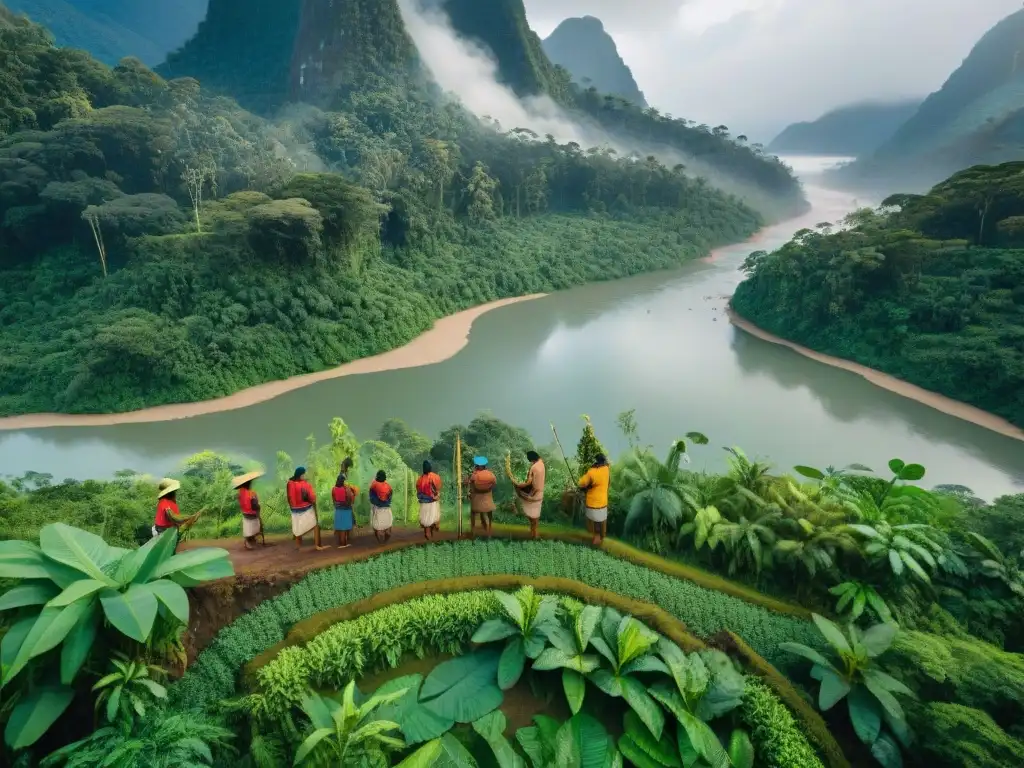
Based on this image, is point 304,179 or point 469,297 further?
point 469,297

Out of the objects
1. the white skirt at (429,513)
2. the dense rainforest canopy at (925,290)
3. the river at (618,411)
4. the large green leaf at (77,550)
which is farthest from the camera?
the dense rainforest canopy at (925,290)

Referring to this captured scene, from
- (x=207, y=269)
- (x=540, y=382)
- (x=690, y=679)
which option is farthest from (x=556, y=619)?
(x=207, y=269)

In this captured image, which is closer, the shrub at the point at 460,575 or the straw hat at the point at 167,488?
the shrub at the point at 460,575

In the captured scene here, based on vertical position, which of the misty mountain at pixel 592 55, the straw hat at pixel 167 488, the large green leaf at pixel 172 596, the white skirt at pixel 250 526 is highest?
the misty mountain at pixel 592 55

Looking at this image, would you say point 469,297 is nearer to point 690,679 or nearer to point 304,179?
point 304,179

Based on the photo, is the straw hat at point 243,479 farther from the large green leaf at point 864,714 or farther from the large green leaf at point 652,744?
the large green leaf at point 864,714

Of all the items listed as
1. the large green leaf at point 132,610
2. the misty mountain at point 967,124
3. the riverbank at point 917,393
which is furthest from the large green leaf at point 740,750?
the misty mountain at point 967,124

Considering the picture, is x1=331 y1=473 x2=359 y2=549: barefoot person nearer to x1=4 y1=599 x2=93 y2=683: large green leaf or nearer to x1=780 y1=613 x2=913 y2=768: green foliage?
x1=4 y1=599 x2=93 y2=683: large green leaf
